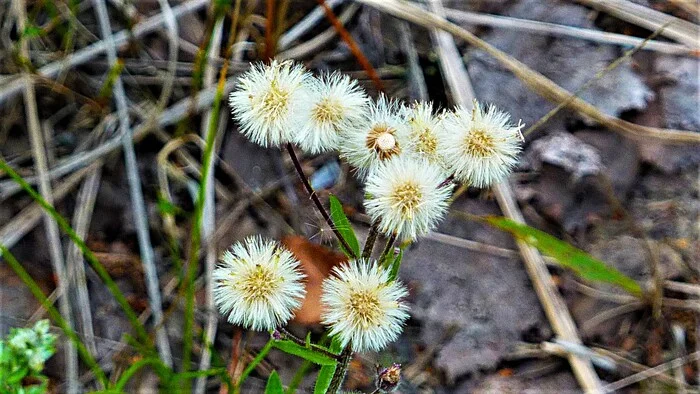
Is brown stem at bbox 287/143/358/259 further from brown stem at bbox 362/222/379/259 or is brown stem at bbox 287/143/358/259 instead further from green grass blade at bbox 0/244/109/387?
green grass blade at bbox 0/244/109/387

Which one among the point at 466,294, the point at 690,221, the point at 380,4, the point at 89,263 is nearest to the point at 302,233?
the point at 466,294

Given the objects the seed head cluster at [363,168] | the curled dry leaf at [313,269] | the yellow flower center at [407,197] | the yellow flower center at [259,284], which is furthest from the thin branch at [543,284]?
the yellow flower center at [259,284]

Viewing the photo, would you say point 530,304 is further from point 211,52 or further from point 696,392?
point 211,52

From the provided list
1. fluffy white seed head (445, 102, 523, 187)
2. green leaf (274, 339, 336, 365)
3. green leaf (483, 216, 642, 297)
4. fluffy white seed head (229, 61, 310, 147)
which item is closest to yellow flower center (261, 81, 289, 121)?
fluffy white seed head (229, 61, 310, 147)

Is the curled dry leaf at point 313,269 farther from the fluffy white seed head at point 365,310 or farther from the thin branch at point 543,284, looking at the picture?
the fluffy white seed head at point 365,310

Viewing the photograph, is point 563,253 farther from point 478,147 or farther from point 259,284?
point 259,284
